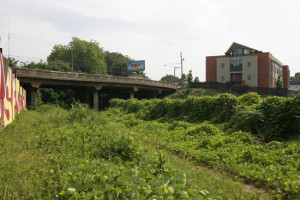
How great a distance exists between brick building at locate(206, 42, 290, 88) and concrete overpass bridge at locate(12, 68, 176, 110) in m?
13.0

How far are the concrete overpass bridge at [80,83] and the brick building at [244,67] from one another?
12979 mm

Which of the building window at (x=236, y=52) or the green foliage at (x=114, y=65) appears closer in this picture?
the building window at (x=236, y=52)

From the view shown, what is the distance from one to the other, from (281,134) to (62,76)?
28.9 meters

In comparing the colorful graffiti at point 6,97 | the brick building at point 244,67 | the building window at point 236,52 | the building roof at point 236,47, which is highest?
the building roof at point 236,47

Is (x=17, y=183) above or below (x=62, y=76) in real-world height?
below

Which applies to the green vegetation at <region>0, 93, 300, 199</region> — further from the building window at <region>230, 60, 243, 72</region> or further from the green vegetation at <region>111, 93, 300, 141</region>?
the building window at <region>230, 60, 243, 72</region>

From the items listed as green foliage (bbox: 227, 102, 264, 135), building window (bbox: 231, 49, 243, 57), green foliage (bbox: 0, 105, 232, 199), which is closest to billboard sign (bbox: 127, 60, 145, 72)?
building window (bbox: 231, 49, 243, 57)

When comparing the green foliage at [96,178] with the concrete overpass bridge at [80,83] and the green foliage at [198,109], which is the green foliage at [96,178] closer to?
the green foliage at [198,109]

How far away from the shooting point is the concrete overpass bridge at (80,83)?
27938 millimetres

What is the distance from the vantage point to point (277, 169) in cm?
571

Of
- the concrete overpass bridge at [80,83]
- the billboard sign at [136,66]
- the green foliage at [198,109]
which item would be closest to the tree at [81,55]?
the billboard sign at [136,66]

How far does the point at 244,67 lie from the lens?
5112cm

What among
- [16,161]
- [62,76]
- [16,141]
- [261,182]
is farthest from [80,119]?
[62,76]

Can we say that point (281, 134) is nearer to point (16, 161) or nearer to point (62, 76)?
point (16, 161)
